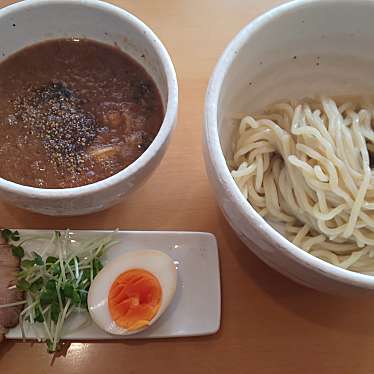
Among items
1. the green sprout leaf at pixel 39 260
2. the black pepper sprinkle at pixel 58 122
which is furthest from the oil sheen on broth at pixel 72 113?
the green sprout leaf at pixel 39 260

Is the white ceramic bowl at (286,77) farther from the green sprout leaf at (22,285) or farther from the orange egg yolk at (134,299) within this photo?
the green sprout leaf at (22,285)

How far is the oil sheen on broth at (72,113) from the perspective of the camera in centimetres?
95

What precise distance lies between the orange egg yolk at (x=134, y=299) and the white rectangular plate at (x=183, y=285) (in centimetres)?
3

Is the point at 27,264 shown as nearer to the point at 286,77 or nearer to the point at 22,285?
the point at 22,285

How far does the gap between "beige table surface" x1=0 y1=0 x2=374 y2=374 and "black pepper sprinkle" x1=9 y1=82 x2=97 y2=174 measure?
5.7 inches

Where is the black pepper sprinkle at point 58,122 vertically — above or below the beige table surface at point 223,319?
above

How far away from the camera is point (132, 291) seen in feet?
3.08

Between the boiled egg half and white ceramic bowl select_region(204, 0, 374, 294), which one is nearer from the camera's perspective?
white ceramic bowl select_region(204, 0, 374, 294)

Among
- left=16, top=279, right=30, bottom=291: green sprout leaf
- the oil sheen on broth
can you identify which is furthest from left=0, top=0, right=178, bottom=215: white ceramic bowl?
left=16, top=279, right=30, bottom=291: green sprout leaf

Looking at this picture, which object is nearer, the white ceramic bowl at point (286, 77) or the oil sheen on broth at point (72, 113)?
the white ceramic bowl at point (286, 77)

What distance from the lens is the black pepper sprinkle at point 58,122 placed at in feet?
3.16

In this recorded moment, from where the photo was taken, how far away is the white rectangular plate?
0.93 m

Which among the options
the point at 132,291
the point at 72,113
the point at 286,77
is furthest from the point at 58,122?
the point at 286,77

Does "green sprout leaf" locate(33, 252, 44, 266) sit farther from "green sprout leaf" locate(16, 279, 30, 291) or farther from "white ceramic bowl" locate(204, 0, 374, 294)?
"white ceramic bowl" locate(204, 0, 374, 294)
